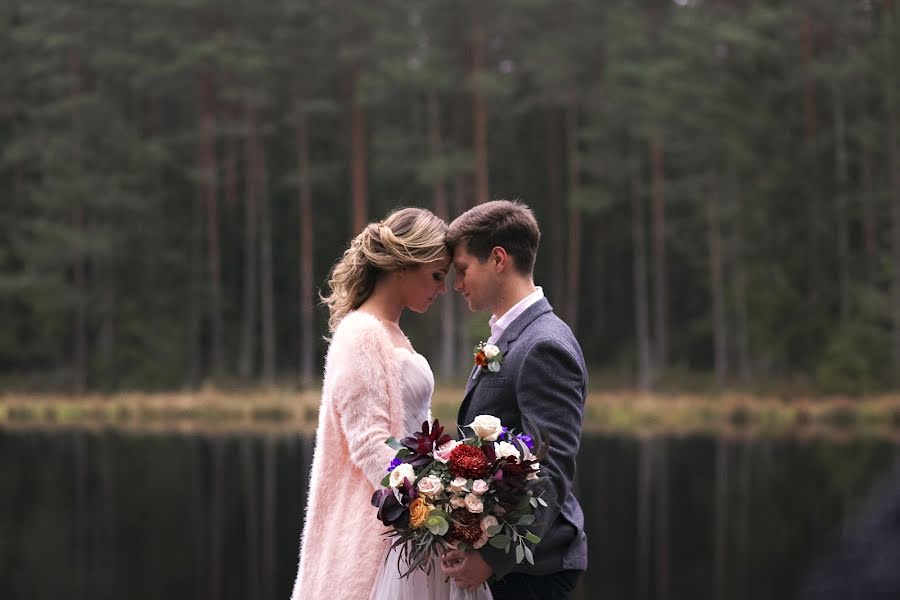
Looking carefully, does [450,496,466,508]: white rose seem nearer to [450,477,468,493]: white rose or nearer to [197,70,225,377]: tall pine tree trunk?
[450,477,468,493]: white rose

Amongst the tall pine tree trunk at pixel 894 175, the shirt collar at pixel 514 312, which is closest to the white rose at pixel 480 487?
the shirt collar at pixel 514 312

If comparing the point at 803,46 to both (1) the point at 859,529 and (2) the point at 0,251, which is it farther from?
(1) the point at 859,529

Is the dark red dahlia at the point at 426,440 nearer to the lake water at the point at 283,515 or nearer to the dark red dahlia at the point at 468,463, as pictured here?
the dark red dahlia at the point at 468,463

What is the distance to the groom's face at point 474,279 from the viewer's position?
10.7ft

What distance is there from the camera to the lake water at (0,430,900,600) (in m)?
8.86

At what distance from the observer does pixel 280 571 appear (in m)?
9.41

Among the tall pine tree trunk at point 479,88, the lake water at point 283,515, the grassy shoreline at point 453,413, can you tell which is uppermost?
the tall pine tree trunk at point 479,88

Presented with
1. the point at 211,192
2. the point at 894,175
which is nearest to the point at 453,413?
the point at 894,175

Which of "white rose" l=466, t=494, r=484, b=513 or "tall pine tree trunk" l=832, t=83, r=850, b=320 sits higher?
"tall pine tree trunk" l=832, t=83, r=850, b=320

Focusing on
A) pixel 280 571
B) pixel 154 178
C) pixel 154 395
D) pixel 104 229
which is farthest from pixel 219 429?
pixel 280 571

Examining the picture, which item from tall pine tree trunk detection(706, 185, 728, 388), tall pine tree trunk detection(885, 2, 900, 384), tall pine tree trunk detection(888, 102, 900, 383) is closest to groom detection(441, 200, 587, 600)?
tall pine tree trunk detection(885, 2, 900, 384)

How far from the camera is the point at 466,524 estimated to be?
3.05 metres

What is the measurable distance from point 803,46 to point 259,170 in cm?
1290

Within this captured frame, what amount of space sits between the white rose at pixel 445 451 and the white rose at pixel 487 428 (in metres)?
0.07
